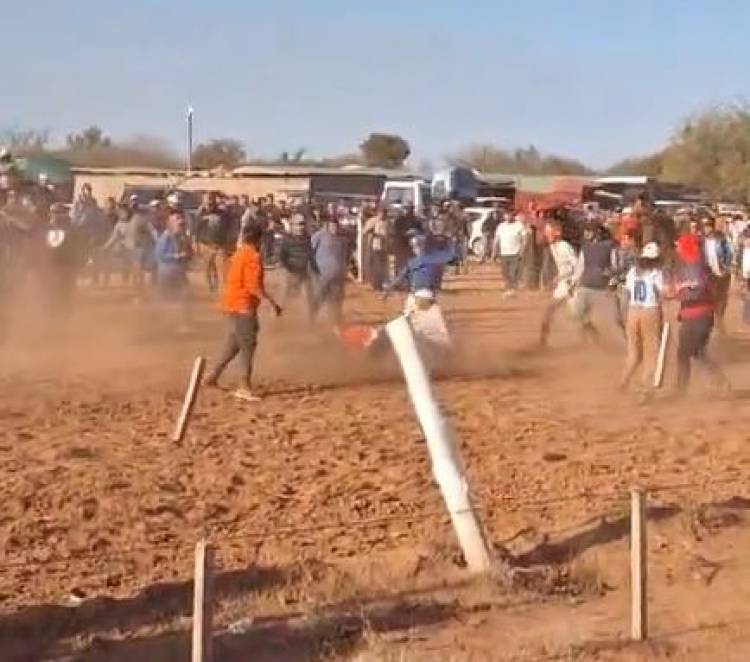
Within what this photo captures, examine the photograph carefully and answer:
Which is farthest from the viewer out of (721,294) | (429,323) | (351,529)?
(721,294)

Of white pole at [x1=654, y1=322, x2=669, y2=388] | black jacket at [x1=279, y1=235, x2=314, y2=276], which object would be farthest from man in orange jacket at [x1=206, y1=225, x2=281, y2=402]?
black jacket at [x1=279, y1=235, x2=314, y2=276]

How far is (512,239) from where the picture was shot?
103ft

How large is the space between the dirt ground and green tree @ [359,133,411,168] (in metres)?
81.3

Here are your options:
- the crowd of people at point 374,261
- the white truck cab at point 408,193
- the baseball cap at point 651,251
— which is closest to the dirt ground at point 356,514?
the crowd of people at point 374,261

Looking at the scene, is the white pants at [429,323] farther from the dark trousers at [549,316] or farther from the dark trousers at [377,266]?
the dark trousers at [377,266]

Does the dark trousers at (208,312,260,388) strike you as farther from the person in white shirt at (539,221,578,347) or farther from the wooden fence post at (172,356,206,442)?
the person in white shirt at (539,221,578,347)

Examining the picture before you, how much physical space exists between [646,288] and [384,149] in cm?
8485

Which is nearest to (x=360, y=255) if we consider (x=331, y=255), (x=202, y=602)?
(x=331, y=255)

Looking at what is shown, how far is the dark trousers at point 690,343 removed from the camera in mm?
15445

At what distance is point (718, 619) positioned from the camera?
8250mm

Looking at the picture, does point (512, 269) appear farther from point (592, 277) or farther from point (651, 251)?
point (651, 251)

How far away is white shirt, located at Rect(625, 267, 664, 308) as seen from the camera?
15859 mm

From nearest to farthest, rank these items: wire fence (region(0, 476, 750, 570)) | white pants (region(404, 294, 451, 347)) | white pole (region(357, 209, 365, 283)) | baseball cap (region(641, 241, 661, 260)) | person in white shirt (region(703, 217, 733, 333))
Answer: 1. wire fence (region(0, 476, 750, 570))
2. baseball cap (region(641, 241, 661, 260))
3. white pants (region(404, 294, 451, 347))
4. person in white shirt (region(703, 217, 733, 333))
5. white pole (region(357, 209, 365, 283))

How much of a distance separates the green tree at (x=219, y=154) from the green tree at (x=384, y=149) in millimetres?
8948
